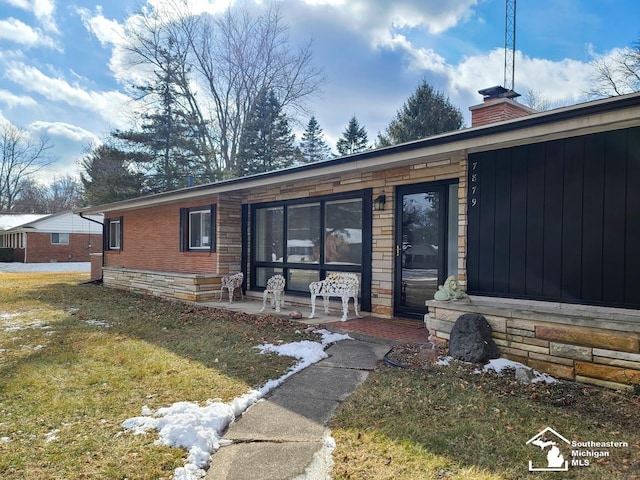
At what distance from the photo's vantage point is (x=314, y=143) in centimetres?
2992

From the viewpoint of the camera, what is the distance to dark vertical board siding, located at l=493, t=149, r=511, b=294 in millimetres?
4551

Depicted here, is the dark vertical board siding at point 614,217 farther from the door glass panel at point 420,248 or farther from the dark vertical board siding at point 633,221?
the door glass panel at point 420,248

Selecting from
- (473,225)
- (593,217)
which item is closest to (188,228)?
(473,225)

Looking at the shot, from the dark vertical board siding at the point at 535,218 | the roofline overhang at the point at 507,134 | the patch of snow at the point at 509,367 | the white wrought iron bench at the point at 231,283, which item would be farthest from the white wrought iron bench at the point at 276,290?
the dark vertical board siding at the point at 535,218

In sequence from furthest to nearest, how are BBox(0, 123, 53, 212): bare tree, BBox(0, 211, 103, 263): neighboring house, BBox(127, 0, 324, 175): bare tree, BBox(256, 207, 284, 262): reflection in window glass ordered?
BBox(0, 123, 53, 212): bare tree, BBox(0, 211, 103, 263): neighboring house, BBox(127, 0, 324, 175): bare tree, BBox(256, 207, 284, 262): reflection in window glass

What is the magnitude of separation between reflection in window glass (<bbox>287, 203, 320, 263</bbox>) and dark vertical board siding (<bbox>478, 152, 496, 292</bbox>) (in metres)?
3.45

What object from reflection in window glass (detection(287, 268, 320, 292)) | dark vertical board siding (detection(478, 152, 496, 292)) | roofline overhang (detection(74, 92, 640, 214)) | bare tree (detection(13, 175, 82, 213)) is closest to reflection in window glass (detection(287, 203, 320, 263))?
reflection in window glass (detection(287, 268, 320, 292))

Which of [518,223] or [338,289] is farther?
[338,289]

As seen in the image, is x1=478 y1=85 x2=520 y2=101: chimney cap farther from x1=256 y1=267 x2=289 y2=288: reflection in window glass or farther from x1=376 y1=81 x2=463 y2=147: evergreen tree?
x1=376 y1=81 x2=463 y2=147: evergreen tree

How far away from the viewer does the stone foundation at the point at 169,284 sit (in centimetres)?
883

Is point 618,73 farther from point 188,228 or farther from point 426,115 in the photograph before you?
point 188,228

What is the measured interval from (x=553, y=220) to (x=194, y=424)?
3884 mm

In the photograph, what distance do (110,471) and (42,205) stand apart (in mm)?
44142

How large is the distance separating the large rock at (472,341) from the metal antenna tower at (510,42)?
6.64 meters
